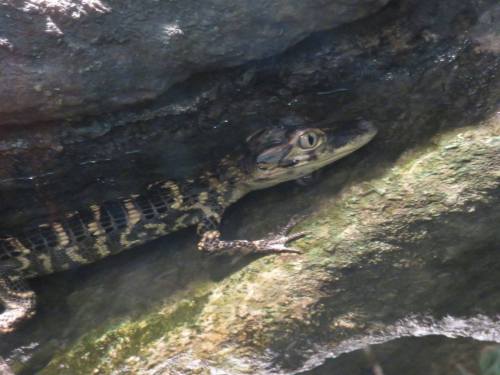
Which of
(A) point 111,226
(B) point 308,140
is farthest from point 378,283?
(A) point 111,226

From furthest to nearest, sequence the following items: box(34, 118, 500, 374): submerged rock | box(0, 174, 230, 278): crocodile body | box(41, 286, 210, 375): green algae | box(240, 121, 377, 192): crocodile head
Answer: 1. box(0, 174, 230, 278): crocodile body
2. box(240, 121, 377, 192): crocodile head
3. box(41, 286, 210, 375): green algae
4. box(34, 118, 500, 374): submerged rock

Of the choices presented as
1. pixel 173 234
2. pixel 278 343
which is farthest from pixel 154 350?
pixel 173 234

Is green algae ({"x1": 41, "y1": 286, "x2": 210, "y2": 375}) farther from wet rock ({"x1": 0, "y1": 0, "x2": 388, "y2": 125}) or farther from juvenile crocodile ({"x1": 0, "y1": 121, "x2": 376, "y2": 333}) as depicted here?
wet rock ({"x1": 0, "y1": 0, "x2": 388, "y2": 125})

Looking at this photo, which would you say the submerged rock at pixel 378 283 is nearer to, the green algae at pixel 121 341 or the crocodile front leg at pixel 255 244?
the green algae at pixel 121 341

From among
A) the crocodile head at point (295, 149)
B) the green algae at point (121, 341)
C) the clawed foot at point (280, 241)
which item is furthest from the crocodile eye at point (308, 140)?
the green algae at point (121, 341)

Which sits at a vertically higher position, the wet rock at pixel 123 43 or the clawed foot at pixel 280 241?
the wet rock at pixel 123 43

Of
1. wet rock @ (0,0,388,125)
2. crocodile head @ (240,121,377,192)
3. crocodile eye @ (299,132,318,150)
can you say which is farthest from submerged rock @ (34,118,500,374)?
wet rock @ (0,0,388,125)

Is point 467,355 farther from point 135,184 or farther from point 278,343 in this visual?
point 135,184
